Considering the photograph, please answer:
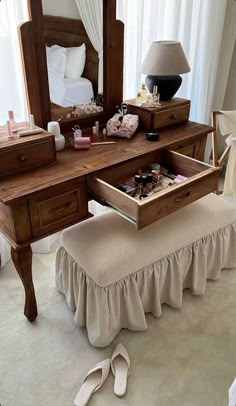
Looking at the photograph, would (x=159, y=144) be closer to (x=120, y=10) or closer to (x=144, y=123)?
(x=144, y=123)

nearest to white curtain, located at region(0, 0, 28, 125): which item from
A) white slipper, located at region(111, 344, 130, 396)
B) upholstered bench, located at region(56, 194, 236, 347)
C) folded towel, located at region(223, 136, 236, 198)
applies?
upholstered bench, located at region(56, 194, 236, 347)

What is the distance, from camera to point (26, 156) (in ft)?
4.38

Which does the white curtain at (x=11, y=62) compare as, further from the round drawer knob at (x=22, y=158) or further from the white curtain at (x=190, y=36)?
the white curtain at (x=190, y=36)

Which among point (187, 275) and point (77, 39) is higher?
point (77, 39)

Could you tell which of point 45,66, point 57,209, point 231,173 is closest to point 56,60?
point 45,66

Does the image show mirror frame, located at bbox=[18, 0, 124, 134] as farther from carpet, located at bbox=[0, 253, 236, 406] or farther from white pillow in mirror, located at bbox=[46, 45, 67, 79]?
carpet, located at bbox=[0, 253, 236, 406]

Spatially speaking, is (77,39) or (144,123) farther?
(144,123)

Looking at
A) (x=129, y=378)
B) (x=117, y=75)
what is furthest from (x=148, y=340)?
(x=117, y=75)

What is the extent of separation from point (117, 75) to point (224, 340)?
4.73 feet

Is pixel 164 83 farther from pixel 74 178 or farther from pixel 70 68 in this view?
pixel 74 178

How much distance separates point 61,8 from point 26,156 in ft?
2.26

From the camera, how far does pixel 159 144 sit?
64.1 inches

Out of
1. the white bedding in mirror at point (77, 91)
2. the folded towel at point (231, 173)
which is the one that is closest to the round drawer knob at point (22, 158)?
the white bedding in mirror at point (77, 91)

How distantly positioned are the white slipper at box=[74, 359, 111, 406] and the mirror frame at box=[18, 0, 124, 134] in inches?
43.7
